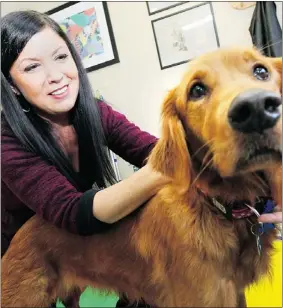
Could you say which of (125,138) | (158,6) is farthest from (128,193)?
(158,6)

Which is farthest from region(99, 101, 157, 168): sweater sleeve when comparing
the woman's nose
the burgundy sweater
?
the woman's nose

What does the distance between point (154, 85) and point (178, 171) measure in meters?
0.14

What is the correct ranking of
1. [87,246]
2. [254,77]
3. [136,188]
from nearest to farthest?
[254,77]
[136,188]
[87,246]

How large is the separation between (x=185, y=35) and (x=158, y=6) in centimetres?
6

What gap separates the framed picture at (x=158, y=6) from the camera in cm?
57

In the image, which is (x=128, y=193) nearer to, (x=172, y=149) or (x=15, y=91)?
(x=172, y=149)

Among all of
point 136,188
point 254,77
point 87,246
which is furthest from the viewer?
point 87,246

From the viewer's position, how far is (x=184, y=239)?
1.93 feet

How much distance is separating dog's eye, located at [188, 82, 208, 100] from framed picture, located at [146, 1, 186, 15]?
0.44 ft

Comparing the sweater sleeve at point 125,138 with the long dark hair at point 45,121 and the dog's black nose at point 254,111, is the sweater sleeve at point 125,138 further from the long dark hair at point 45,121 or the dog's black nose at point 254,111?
the dog's black nose at point 254,111

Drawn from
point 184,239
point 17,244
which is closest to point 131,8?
point 184,239

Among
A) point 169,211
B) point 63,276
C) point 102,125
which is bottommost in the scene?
point 63,276

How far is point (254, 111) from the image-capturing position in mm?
379

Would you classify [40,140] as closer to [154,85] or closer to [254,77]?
[154,85]
